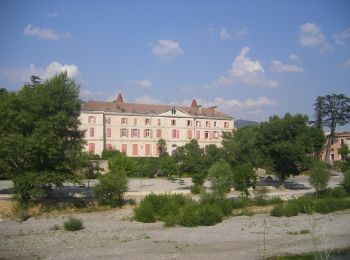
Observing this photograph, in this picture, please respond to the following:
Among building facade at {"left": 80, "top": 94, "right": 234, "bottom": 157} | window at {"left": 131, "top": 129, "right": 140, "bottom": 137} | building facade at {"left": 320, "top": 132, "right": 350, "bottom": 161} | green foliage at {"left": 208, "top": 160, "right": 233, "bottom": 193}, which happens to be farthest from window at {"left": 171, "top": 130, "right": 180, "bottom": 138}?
green foliage at {"left": 208, "top": 160, "right": 233, "bottom": 193}

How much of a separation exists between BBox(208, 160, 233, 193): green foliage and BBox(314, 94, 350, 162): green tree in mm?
49638

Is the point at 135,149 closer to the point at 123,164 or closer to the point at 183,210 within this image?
the point at 123,164

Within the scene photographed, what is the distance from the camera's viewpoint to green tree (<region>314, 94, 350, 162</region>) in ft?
262

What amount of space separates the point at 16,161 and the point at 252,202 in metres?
19.5

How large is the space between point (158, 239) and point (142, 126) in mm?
53391

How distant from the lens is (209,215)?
2841cm

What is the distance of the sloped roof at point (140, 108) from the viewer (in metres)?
73.1

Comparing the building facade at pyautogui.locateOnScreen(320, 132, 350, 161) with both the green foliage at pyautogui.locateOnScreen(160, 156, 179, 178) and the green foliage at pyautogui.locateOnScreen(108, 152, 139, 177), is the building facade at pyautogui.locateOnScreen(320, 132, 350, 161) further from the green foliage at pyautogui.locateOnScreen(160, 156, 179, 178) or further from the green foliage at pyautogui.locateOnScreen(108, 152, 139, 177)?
the green foliage at pyautogui.locateOnScreen(108, 152, 139, 177)

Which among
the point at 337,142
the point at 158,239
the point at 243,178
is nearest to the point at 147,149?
the point at 337,142

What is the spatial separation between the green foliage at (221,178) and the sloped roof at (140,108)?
127 ft

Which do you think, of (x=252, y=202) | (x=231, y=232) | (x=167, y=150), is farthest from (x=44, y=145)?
(x=167, y=150)

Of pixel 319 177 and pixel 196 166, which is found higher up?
pixel 196 166

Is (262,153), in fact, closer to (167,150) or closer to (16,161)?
(16,161)

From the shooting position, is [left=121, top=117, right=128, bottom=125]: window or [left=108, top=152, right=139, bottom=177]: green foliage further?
[left=121, top=117, right=128, bottom=125]: window
